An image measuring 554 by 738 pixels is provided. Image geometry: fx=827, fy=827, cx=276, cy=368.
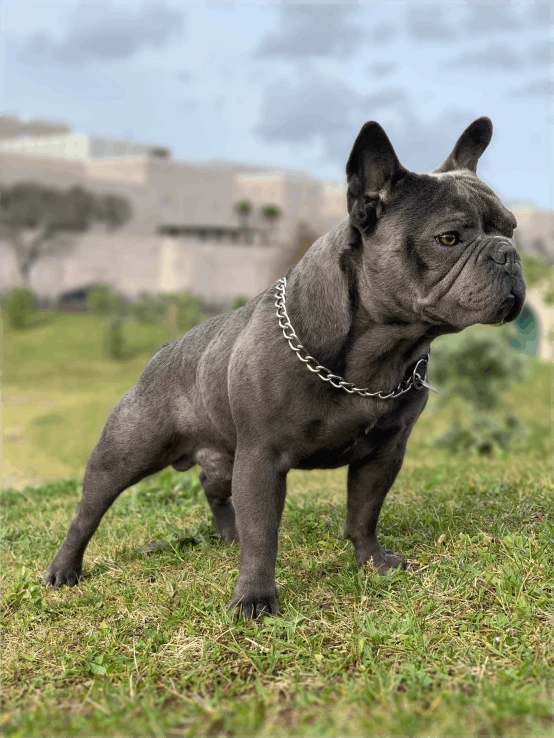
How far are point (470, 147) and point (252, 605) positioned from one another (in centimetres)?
241

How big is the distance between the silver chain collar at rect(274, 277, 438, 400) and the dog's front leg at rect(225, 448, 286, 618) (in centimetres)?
43

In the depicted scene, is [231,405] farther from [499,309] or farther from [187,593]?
[499,309]

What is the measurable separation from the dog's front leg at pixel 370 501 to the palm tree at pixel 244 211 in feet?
173

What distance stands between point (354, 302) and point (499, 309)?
0.62m

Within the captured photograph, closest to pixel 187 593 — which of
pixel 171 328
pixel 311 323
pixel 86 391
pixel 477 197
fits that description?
pixel 311 323

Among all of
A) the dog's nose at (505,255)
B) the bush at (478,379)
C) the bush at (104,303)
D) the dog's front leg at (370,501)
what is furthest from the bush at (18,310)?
the dog's nose at (505,255)

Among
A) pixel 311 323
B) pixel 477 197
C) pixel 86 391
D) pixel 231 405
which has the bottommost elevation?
pixel 86 391

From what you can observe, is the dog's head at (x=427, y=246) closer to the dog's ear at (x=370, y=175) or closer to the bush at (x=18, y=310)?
the dog's ear at (x=370, y=175)

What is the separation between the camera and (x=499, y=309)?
3.43 metres

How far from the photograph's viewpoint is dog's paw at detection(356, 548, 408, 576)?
13.5ft

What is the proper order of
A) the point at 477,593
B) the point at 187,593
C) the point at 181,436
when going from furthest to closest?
1. the point at 181,436
2. the point at 187,593
3. the point at 477,593

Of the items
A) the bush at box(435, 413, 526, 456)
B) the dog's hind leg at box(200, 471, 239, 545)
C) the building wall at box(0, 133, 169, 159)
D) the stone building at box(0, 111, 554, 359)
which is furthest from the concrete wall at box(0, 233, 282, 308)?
the dog's hind leg at box(200, 471, 239, 545)

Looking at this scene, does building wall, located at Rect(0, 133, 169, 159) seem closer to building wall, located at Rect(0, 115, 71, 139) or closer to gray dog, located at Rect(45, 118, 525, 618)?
building wall, located at Rect(0, 115, 71, 139)

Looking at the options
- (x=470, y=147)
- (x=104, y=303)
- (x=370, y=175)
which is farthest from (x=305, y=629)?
(x=104, y=303)
